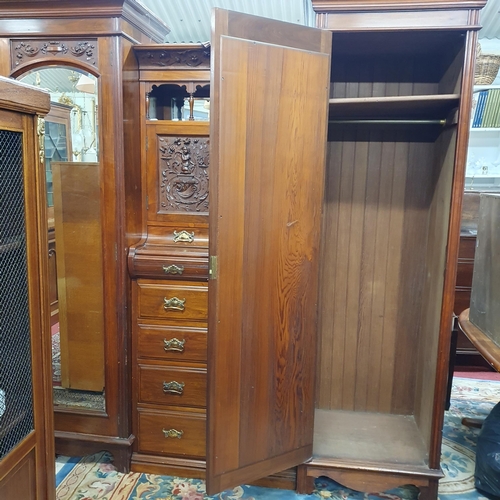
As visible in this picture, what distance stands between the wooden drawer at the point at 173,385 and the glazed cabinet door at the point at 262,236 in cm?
41

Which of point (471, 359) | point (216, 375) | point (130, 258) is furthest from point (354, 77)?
point (471, 359)

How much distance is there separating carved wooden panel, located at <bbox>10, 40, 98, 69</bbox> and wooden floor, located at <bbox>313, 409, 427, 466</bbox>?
1739 millimetres

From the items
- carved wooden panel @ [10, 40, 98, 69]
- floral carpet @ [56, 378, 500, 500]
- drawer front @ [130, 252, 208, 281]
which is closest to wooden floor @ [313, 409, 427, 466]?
floral carpet @ [56, 378, 500, 500]

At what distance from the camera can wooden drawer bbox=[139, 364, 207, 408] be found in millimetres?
1959

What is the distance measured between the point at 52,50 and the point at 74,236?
733mm

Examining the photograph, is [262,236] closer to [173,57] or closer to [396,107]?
[396,107]

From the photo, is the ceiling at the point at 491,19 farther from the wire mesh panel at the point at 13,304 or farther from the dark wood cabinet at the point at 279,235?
the wire mesh panel at the point at 13,304

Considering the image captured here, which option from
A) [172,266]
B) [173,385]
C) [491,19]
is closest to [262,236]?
[172,266]

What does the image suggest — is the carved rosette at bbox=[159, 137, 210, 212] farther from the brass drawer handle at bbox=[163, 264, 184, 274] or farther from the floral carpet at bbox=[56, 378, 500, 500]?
the floral carpet at bbox=[56, 378, 500, 500]

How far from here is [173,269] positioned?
1.89 m

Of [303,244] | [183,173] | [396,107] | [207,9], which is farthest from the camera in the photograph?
[207,9]

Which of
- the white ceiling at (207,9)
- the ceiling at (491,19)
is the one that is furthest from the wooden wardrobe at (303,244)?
the ceiling at (491,19)

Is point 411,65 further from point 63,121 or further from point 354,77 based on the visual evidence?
point 63,121

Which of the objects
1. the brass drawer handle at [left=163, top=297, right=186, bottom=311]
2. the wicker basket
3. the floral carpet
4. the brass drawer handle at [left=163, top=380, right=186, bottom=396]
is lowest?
the floral carpet
